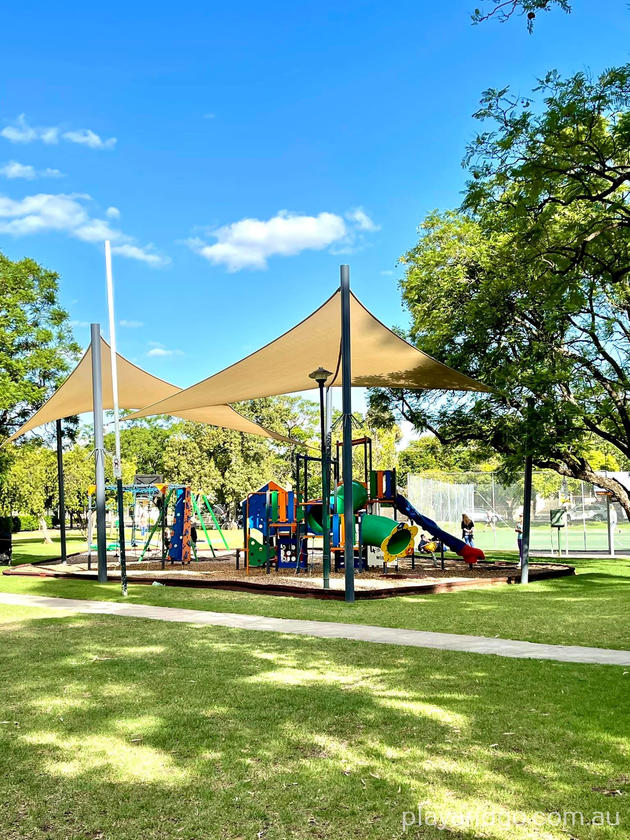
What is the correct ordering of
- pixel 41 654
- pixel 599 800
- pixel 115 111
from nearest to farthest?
pixel 599 800, pixel 41 654, pixel 115 111

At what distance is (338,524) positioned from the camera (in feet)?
45.3

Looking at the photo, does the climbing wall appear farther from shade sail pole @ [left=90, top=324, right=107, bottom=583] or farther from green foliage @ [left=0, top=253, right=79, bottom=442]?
green foliage @ [left=0, top=253, right=79, bottom=442]

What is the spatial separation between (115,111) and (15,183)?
3.91 m

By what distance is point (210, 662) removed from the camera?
6.07 metres

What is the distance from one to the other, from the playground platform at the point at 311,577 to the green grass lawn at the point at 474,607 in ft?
1.32

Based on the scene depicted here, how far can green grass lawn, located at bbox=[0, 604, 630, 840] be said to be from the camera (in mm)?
3037

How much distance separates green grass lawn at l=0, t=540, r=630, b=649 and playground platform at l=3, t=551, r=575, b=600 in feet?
1.32

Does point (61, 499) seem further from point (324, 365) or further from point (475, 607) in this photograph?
point (475, 607)

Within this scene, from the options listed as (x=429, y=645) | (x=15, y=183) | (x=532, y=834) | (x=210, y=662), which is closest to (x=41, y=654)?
(x=210, y=662)

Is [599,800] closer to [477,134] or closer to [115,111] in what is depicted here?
[477,134]

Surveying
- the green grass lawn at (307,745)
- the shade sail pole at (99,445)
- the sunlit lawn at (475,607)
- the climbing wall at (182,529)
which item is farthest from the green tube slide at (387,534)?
the green grass lawn at (307,745)

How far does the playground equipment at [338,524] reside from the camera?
13.9 metres

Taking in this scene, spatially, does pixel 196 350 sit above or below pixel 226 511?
above

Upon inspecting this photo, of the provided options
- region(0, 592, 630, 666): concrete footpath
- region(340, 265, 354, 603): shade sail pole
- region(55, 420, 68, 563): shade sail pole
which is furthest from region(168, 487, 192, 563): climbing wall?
region(340, 265, 354, 603): shade sail pole
